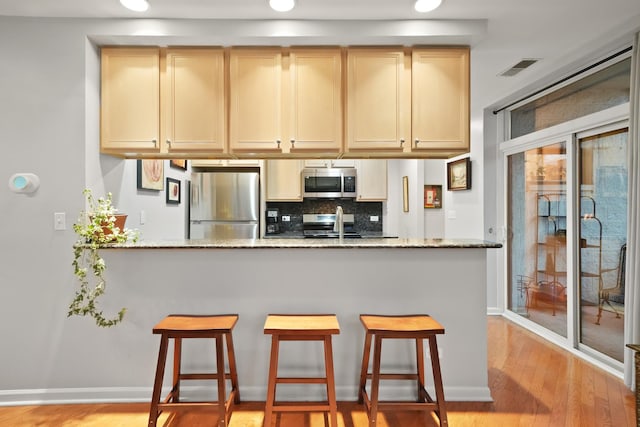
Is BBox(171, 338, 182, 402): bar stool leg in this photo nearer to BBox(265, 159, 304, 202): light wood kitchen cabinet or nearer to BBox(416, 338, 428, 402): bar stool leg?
BBox(416, 338, 428, 402): bar stool leg

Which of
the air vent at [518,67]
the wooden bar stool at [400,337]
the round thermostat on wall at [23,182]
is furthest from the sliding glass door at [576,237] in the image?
the round thermostat on wall at [23,182]

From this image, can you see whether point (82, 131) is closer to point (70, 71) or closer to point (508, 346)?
point (70, 71)

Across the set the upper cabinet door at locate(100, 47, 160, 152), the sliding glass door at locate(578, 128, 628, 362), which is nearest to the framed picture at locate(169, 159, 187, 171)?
the upper cabinet door at locate(100, 47, 160, 152)

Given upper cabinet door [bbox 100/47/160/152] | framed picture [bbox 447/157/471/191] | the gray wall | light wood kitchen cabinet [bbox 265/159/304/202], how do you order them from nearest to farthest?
the gray wall < upper cabinet door [bbox 100/47/160/152] < framed picture [bbox 447/157/471/191] < light wood kitchen cabinet [bbox 265/159/304/202]

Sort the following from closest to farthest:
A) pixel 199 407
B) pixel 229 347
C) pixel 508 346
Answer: pixel 199 407, pixel 229 347, pixel 508 346

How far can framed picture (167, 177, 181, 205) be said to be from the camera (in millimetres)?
3912

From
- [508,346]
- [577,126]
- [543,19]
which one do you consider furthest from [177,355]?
[577,126]

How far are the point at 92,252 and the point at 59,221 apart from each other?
329 millimetres

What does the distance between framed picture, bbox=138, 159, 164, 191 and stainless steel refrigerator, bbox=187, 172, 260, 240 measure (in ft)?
3.49

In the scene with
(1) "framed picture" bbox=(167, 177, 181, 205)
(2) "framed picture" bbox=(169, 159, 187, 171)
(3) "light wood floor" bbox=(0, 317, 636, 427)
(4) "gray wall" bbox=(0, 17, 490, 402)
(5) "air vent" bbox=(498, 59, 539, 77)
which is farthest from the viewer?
(2) "framed picture" bbox=(169, 159, 187, 171)

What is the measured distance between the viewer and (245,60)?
105 inches

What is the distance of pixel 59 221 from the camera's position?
250 centimetres

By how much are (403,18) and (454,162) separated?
2661 millimetres

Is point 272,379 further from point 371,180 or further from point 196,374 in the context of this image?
point 371,180
